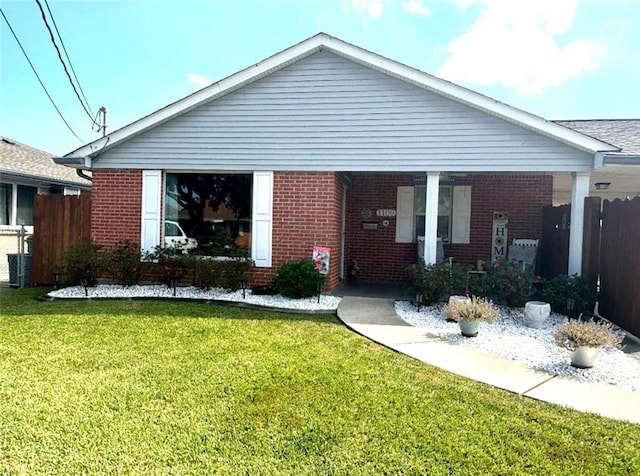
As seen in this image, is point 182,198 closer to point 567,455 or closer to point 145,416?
point 145,416

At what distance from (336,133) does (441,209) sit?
3.68 metres

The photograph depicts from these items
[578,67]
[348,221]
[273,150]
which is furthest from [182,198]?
[578,67]

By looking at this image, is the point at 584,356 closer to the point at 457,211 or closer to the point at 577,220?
the point at 577,220

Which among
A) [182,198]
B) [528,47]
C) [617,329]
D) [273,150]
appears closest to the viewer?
[617,329]

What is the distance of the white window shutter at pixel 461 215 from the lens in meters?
9.78

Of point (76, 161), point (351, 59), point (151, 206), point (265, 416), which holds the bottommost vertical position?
point (265, 416)

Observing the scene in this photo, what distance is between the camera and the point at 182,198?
8.73 meters

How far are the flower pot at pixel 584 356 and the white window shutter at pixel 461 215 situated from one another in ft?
18.5

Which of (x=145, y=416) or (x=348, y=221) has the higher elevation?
(x=348, y=221)

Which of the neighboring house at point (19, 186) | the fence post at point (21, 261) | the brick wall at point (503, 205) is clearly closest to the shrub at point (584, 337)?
the brick wall at point (503, 205)

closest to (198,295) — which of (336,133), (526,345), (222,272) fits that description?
(222,272)

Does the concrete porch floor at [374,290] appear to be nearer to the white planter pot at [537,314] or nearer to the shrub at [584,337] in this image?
the white planter pot at [537,314]

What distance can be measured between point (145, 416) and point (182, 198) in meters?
6.30

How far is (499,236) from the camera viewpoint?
9.66 m
